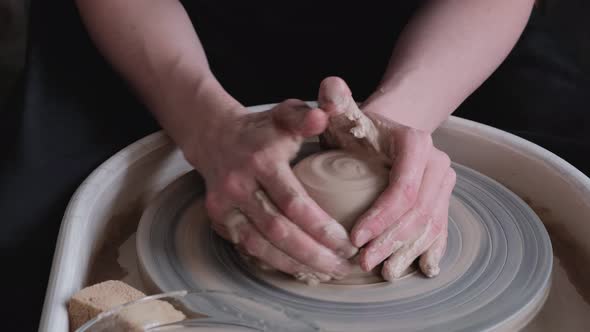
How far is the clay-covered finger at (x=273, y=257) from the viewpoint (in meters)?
1.06

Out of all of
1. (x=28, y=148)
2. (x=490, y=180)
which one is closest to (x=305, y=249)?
(x=490, y=180)

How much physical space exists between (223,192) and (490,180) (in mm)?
579

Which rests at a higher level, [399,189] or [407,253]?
[399,189]

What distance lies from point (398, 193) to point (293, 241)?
6.9 inches

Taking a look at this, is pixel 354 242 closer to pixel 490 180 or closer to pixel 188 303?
pixel 188 303

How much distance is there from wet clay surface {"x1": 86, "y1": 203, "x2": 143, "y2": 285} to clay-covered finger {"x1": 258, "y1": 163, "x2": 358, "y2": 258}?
1.12 ft

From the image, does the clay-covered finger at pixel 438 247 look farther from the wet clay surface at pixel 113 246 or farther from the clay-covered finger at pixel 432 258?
the wet clay surface at pixel 113 246

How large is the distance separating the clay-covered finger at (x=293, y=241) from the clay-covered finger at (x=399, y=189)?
2.0 inches

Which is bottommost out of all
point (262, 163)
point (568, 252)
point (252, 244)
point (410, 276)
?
point (568, 252)

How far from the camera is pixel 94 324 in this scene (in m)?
0.91

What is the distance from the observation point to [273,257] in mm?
1063

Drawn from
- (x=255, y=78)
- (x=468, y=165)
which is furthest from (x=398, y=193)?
(x=255, y=78)

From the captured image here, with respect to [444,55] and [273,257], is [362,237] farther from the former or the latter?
[444,55]

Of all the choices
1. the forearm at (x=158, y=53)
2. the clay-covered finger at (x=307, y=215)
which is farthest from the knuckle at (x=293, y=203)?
the forearm at (x=158, y=53)
